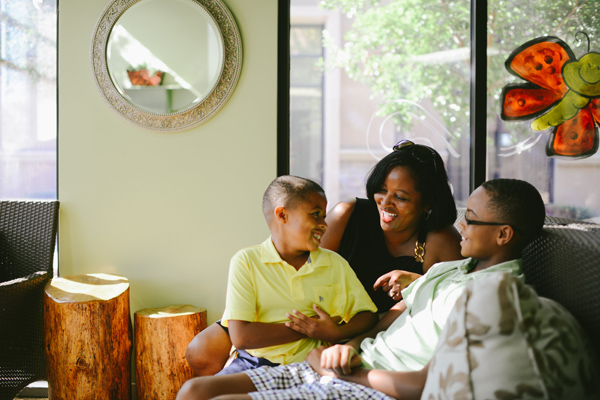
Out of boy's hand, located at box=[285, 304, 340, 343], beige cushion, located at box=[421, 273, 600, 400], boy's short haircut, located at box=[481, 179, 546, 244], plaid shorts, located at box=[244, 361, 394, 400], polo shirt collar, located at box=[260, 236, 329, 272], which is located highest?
boy's short haircut, located at box=[481, 179, 546, 244]

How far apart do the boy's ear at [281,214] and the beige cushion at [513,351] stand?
776 millimetres

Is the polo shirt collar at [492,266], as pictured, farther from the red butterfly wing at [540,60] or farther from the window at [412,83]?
the red butterfly wing at [540,60]

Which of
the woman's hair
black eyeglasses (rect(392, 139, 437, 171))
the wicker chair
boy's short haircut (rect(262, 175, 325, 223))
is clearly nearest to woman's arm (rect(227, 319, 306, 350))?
boy's short haircut (rect(262, 175, 325, 223))

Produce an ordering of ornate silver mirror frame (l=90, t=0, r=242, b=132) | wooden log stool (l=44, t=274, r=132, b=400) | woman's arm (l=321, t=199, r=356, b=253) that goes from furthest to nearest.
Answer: ornate silver mirror frame (l=90, t=0, r=242, b=132), wooden log stool (l=44, t=274, r=132, b=400), woman's arm (l=321, t=199, r=356, b=253)

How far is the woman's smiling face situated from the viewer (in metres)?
2.00

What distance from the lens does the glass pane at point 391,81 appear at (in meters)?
2.92

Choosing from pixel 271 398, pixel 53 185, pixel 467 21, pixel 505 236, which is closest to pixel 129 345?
pixel 53 185

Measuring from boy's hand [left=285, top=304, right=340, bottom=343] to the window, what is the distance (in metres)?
1.38

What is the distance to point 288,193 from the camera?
5.82 feet

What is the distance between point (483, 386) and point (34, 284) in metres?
2.08

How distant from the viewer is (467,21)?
2.92 metres

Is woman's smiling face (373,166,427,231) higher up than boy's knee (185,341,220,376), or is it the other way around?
woman's smiling face (373,166,427,231)

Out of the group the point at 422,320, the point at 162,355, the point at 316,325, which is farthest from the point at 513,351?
the point at 162,355

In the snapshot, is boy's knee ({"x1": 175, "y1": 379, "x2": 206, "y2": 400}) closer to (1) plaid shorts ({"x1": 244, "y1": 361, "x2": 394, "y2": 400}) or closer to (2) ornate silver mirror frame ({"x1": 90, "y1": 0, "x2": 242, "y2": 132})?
(1) plaid shorts ({"x1": 244, "y1": 361, "x2": 394, "y2": 400})
